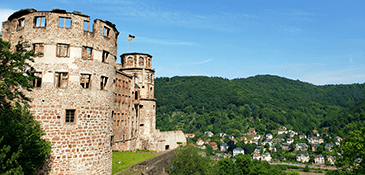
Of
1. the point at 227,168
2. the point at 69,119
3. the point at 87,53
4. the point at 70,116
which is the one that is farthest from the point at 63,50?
the point at 227,168

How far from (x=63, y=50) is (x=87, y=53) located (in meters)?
1.87

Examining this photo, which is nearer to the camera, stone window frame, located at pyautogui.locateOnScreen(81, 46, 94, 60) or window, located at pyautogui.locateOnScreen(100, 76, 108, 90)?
stone window frame, located at pyautogui.locateOnScreen(81, 46, 94, 60)

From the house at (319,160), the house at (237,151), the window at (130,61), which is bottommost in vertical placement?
the house at (319,160)

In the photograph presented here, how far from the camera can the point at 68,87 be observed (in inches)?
833

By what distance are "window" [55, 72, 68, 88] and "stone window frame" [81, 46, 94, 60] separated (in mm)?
2044

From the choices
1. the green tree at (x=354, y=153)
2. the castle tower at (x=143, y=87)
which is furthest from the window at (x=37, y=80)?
the green tree at (x=354, y=153)

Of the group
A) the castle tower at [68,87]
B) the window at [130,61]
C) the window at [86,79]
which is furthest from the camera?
the window at [130,61]

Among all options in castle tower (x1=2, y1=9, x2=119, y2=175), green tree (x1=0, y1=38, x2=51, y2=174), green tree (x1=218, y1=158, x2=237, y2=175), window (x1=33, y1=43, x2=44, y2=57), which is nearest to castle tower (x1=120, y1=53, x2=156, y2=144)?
castle tower (x1=2, y1=9, x2=119, y2=175)

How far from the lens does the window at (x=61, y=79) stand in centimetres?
2106

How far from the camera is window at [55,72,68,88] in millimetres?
21062

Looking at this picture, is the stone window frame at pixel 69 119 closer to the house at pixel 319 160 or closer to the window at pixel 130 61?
the window at pixel 130 61

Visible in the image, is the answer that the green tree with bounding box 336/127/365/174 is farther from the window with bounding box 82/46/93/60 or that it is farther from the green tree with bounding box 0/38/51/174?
the green tree with bounding box 0/38/51/174

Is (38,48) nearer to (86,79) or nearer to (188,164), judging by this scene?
(86,79)

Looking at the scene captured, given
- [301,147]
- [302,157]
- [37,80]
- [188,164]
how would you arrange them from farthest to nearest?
[301,147]
[302,157]
[188,164]
[37,80]
